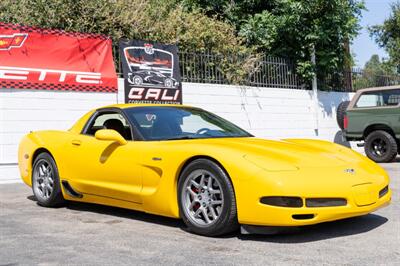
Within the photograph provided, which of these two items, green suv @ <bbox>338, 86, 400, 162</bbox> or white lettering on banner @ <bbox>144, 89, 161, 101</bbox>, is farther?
green suv @ <bbox>338, 86, 400, 162</bbox>

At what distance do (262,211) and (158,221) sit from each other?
4.90 ft

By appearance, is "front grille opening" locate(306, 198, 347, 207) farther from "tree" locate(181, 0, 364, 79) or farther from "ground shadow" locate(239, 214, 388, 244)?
"tree" locate(181, 0, 364, 79)

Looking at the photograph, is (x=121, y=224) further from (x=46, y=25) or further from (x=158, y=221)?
(x=46, y=25)

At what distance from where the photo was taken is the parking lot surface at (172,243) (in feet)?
12.5

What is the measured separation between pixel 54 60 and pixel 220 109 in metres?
4.41

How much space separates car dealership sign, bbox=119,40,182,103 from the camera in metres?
10.9

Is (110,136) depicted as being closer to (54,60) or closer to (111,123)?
(111,123)

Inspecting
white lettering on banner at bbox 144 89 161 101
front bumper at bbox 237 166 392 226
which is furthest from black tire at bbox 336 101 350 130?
front bumper at bbox 237 166 392 226

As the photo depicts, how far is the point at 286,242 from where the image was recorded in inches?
→ 168

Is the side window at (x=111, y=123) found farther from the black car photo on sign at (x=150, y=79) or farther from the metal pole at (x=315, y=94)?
the metal pole at (x=315, y=94)

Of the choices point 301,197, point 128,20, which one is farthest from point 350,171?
point 128,20

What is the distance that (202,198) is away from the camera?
458cm

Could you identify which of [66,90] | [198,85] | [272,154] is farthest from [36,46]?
[272,154]

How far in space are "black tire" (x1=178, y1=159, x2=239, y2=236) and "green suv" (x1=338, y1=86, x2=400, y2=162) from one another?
8.51 metres
